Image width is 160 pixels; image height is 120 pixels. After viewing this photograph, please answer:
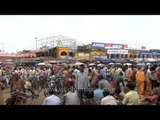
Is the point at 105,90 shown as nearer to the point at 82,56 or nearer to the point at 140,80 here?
the point at 140,80

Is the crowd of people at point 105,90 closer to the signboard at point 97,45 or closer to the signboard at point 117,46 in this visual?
the signboard at point 97,45

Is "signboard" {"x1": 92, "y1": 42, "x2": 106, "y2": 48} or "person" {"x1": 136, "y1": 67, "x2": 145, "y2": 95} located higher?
"signboard" {"x1": 92, "y1": 42, "x2": 106, "y2": 48}

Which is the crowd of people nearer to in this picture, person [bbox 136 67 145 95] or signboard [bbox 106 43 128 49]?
person [bbox 136 67 145 95]

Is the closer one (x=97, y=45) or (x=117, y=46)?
(x=97, y=45)

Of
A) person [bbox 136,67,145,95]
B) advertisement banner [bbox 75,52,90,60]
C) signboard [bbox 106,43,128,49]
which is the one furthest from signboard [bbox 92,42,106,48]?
person [bbox 136,67,145,95]

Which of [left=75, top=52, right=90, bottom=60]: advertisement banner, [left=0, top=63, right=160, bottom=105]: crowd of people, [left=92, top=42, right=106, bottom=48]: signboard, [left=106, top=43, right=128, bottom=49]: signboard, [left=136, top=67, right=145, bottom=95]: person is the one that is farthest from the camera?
[left=106, top=43, right=128, bottom=49]: signboard

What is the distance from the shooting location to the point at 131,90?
22.6 ft

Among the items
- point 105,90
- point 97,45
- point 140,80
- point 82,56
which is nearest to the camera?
point 105,90

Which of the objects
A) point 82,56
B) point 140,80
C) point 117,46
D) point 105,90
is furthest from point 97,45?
point 105,90

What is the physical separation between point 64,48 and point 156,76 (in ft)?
127

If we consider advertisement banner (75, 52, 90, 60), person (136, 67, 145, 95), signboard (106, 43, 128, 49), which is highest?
signboard (106, 43, 128, 49)

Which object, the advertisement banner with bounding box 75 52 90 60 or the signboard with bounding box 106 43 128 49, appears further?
the signboard with bounding box 106 43 128 49
